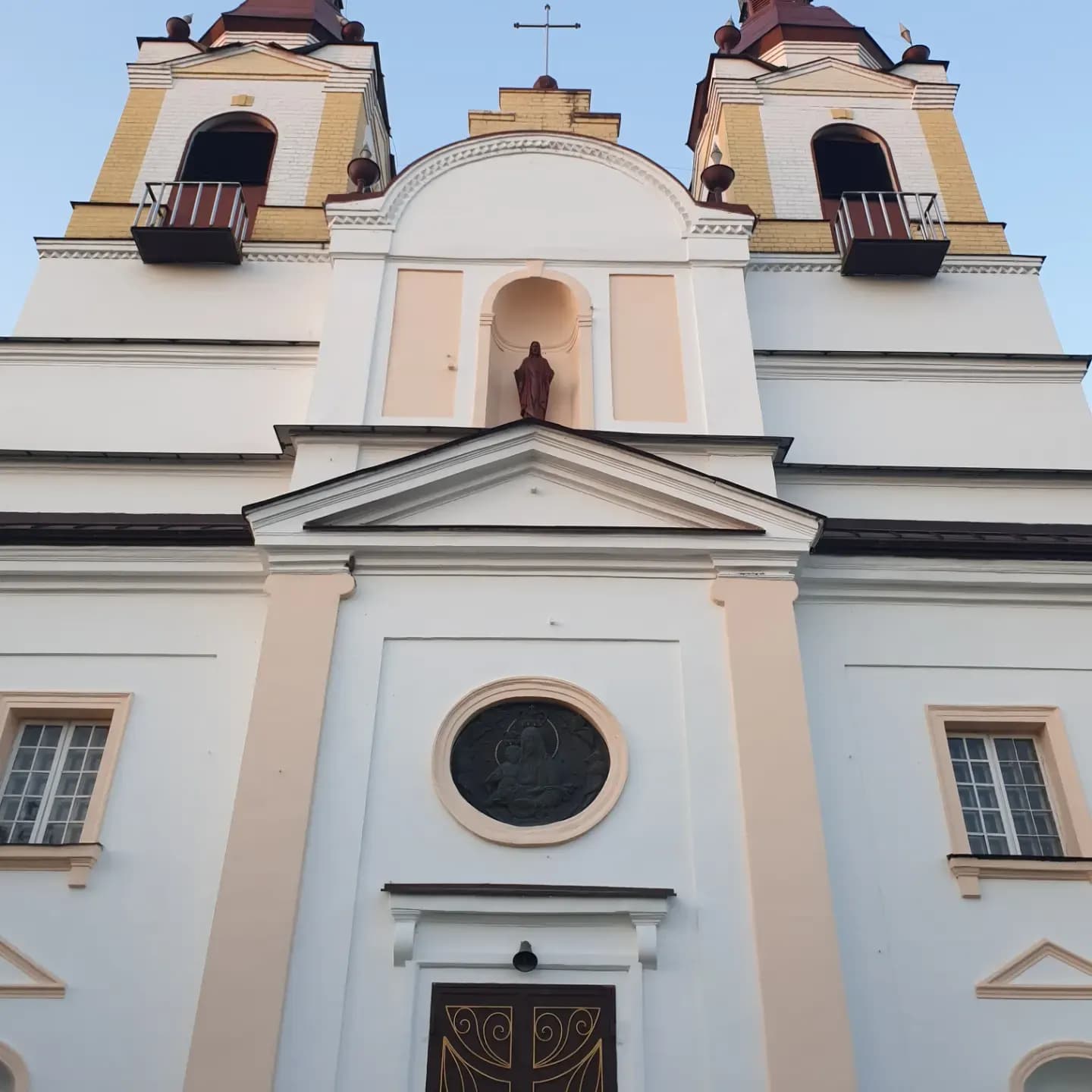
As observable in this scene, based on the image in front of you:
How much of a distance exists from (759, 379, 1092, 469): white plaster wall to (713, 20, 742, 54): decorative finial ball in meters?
9.18

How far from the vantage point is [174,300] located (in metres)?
14.1

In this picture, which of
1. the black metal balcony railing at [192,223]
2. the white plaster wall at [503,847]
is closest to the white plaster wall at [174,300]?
the black metal balcony railing at [192,223]

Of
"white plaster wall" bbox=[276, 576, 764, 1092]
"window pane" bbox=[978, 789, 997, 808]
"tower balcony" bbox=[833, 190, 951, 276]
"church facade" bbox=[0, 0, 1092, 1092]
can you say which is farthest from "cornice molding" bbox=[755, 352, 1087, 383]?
"window pane" bbox=[978, 789, 997, 808]

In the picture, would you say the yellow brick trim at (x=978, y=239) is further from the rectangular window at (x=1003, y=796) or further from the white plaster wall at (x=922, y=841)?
the rectangular window at (x=1003, y=796)

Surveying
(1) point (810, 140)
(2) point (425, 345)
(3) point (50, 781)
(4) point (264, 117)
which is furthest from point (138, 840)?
(1) point (810, 140)

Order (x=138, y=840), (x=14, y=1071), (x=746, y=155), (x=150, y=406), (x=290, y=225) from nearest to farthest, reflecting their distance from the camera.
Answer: (x=14, y=1071) < (x=138, y=840) < (x=150, y=406) < (x=290, y=225) < (x=746, y=155)

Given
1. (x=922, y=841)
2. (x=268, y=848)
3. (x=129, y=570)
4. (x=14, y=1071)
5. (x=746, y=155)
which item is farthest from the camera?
(x=746, y=155)

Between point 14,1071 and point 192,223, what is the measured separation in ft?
32.3

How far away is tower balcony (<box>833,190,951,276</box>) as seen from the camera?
1427cm

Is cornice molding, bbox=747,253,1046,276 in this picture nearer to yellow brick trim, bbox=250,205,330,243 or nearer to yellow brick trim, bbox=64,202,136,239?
yellow brick trim, bbox=250,205,330,243

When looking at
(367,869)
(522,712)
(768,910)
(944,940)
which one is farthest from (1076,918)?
(367,869)

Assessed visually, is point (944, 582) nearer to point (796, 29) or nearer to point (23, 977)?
point (23, 977)

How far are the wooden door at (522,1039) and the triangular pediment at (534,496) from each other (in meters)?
3.65

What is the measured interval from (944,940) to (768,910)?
135cm
